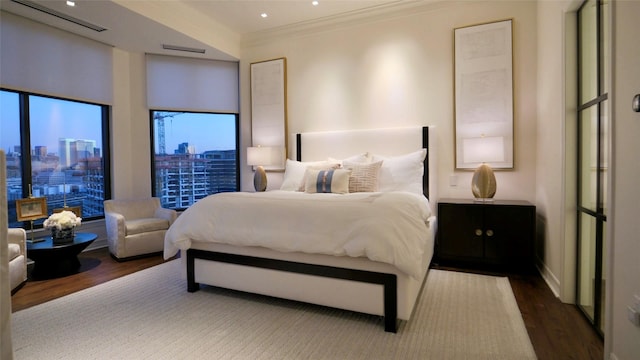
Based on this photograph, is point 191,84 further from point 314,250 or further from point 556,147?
point 556,147

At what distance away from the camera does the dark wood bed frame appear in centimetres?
207

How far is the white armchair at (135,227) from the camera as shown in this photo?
150 inches

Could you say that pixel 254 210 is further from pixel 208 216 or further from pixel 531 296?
pixel 531 296

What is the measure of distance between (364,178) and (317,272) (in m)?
1.48

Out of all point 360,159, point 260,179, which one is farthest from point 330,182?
point 260,179

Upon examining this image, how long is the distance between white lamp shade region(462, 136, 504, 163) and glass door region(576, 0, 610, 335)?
37.7 inches

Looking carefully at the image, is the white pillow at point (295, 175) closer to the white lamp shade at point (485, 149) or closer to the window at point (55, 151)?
the white lamp shade at point (485, 149)

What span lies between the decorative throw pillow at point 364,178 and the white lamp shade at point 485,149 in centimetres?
99

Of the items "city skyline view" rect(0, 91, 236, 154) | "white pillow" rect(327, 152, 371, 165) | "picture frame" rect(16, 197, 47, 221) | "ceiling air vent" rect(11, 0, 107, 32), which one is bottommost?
"picture frame" rect(16, 197, 47, 221)

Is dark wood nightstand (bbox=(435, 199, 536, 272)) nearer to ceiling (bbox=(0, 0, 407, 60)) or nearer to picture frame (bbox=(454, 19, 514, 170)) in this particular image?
picture frame (bbox=(454, 19, 514, 170))

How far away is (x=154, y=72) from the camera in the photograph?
4.86m

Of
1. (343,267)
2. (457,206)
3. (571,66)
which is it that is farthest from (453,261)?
(571,66)

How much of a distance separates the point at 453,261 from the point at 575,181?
4.61ft

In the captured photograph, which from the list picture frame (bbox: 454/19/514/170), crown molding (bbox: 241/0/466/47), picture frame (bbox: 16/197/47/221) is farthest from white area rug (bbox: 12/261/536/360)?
crown molding (bbox: 241/0/466/47)
